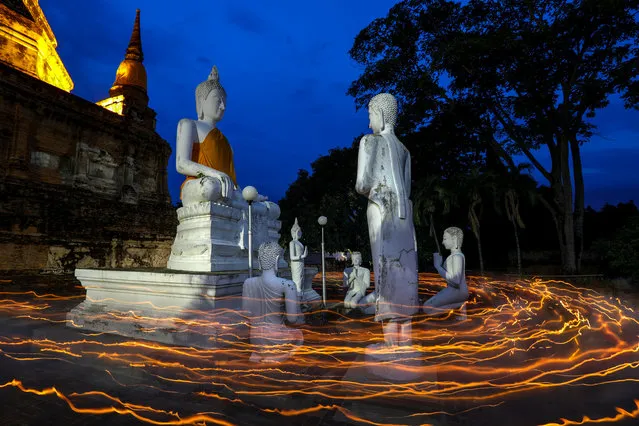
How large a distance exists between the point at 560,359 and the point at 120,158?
62.3ft

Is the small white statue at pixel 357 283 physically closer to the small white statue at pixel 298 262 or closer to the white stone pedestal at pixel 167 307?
the small white statue at pixel 298 262

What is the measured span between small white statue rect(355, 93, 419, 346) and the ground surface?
34cm

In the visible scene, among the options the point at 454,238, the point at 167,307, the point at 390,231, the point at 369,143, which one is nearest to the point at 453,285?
the point at 454,238

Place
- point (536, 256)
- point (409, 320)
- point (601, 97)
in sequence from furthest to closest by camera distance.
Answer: point (536, 256), point (601, 97), point (409, 320)

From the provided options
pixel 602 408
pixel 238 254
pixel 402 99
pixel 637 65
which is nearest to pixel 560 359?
pixel 602 408

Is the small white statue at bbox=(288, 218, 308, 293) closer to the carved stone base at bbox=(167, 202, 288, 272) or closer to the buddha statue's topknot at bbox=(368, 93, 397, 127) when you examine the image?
the carved stone base at bbox=(167, 202, 288, 272)

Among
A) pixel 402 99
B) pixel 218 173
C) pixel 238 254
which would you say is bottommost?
pixel 238 254

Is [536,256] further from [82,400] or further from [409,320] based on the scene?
[82,400]

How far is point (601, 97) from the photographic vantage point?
45.2 ft

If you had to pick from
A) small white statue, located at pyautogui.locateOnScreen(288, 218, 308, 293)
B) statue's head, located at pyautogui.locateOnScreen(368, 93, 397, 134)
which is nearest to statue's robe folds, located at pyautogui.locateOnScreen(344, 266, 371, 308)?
small white statue, located at pyautogui.locateOnScreen(288, 218, 308, 293)

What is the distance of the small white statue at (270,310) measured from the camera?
3.36 meters

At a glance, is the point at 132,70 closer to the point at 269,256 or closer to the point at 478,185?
the point at 478,185

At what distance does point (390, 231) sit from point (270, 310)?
1456 mm

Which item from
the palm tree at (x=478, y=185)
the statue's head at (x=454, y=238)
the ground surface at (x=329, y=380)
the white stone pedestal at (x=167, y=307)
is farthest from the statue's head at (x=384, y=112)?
the palm tree at (x=478, y=185)
